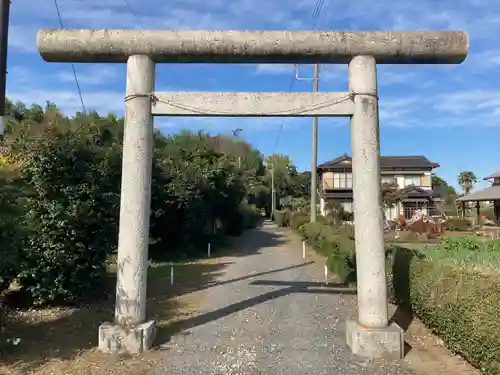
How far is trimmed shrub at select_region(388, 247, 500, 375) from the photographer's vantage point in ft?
16.5

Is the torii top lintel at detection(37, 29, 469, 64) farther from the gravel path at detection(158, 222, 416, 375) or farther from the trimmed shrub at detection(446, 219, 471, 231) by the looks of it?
the trimmed shrub at detection(446, 219, 471, 231)

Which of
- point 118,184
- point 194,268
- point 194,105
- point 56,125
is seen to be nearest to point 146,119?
point 194,105

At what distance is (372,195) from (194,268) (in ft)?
33.6

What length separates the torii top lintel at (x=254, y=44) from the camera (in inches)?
270

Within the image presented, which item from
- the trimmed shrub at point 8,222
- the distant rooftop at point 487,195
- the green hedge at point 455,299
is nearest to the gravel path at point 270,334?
the green hedge at point 455,299

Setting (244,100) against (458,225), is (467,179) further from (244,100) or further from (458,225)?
(244,100)

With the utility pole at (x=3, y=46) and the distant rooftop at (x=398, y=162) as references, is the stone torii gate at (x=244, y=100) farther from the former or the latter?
the distant rooftop at (x=398, y=162)

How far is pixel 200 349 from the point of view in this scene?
6695 millimetres

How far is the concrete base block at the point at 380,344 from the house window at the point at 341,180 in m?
44.6

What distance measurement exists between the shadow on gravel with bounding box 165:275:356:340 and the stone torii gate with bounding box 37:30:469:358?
135cm

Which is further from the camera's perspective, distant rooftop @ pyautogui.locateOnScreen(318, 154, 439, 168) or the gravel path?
distant rooftop @ pyautogui.locateOnScreen(318, 154, 439, 168)

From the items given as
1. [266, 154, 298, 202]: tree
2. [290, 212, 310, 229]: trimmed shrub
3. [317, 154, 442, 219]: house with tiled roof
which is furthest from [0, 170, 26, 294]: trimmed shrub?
[266, 154, 298, 202]: tree

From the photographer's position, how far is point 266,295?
416 inches

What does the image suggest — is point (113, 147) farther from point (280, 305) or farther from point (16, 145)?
point (280, 305)
